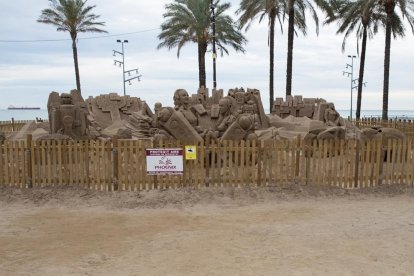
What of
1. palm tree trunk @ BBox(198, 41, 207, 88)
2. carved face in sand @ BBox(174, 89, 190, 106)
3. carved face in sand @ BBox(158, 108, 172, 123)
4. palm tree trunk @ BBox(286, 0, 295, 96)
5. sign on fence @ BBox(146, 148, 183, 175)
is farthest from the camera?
palm tree trunk @ BBox(198, 41, 207, 88)

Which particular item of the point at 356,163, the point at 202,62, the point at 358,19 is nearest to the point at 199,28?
the point at 202,62

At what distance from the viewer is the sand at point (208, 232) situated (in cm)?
477

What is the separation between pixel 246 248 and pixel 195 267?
0.94 m

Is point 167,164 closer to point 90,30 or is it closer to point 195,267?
point 195,267

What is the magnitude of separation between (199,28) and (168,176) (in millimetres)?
18592

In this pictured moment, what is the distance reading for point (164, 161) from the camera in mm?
8281

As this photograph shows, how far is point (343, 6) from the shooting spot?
25.5 m

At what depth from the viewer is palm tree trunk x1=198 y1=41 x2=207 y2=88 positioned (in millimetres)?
26219

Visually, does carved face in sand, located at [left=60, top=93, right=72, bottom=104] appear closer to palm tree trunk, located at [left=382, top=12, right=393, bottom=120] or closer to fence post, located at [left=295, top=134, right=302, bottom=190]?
fence post, located at [left=295, top=134, right=302, bottom=190]

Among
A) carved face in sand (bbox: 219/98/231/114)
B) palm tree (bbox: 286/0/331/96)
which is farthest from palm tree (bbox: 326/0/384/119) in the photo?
carved face in sand (bbox: 219/98/231/114)

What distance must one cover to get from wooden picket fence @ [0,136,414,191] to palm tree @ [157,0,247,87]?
1808 cm

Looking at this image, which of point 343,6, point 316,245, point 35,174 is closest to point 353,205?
point 316,245

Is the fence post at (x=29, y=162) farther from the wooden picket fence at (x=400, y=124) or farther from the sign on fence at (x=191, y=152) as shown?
the wooden picket fence at (x=400, y=124)

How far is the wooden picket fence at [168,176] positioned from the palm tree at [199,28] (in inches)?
712
